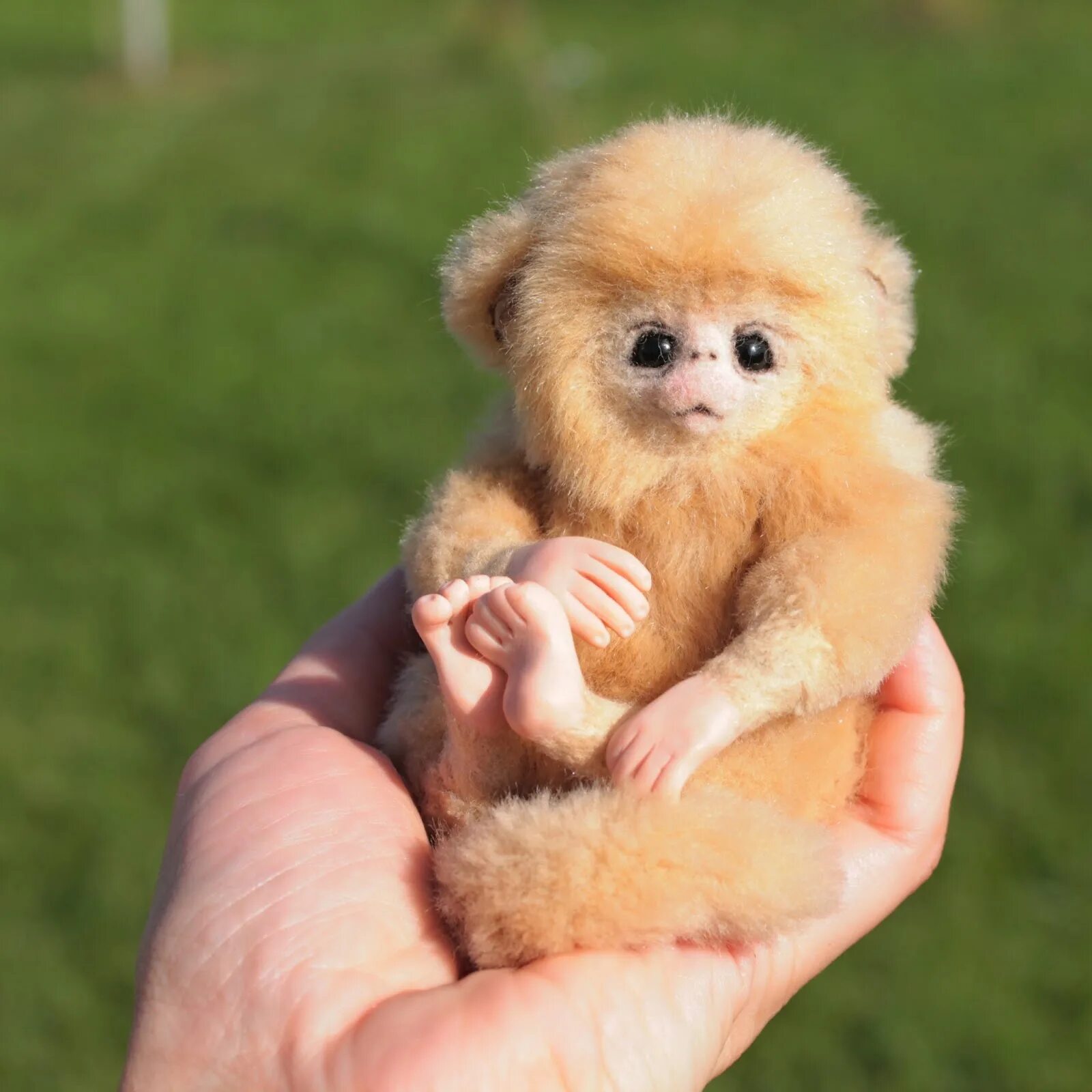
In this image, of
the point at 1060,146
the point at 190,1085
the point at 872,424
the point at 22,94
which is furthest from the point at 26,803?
the point at 22,94

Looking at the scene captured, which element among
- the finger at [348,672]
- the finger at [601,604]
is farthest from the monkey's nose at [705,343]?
the finger at [348,672]

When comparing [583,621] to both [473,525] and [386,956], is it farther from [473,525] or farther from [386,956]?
[386,956]

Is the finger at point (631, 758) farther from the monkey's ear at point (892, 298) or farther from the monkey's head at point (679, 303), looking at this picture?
the monkey's ear at point (892, 298)

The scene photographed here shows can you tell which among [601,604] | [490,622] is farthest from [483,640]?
[601,604]

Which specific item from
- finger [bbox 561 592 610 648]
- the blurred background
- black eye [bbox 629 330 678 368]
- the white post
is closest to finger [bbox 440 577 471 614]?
finger [bbox 561 592 610 648]

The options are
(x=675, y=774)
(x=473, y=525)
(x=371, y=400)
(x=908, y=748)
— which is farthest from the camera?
(x=371, y=400)

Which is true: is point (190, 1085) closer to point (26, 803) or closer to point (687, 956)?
point (687, 956)
